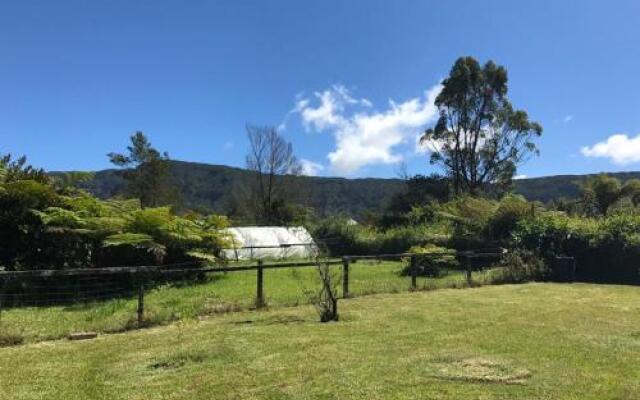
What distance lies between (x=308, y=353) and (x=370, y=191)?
83.2m

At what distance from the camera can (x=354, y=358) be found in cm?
715

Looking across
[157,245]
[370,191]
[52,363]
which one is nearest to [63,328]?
[52,363]

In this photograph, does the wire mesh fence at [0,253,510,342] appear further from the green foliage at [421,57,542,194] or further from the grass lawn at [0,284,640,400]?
the green foliage at [421,57,542,194]

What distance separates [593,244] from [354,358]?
13.4 meters

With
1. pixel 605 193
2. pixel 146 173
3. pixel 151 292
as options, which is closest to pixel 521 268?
pixel 151 292

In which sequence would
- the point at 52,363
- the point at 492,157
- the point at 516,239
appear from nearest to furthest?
the point at 52,363
the point at 516,239
the point at 492,157

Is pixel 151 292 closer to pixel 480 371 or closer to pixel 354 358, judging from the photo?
pixel 354 358

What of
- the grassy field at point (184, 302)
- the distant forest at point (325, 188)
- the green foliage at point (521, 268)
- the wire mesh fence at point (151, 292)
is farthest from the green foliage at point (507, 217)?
the distant forest at point (325, 188)

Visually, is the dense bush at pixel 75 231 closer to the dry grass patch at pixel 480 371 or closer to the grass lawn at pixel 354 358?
the grass lawn at pixel 354 358

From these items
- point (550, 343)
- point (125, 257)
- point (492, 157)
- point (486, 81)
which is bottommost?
point (550, 343)

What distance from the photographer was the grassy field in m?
9.64

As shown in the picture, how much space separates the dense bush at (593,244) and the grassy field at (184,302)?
3.28 m

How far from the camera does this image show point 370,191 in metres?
90.3

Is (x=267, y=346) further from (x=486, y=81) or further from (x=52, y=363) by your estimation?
(x=486, y=81)
